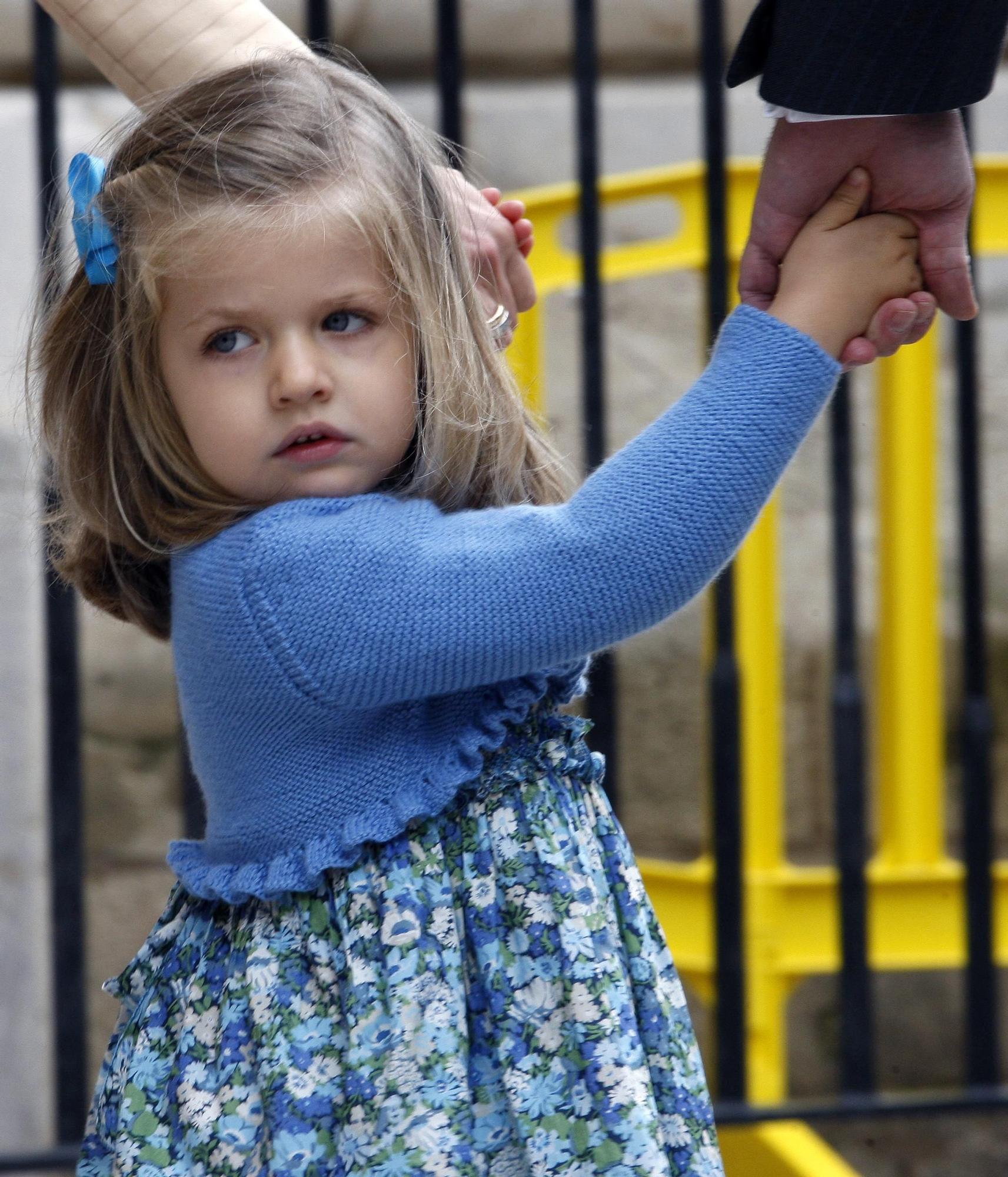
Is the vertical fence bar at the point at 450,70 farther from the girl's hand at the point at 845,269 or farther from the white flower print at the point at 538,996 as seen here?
the white flower print at the point at 538,996

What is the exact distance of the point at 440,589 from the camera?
3.10ft

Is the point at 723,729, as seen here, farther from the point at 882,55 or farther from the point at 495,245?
the point at 882,55

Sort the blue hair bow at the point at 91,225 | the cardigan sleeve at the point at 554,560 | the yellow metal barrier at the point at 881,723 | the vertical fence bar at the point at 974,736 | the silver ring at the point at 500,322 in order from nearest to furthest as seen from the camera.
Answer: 1. the cardigan sleeve at the point at 554,560
2. the blue hair bow at the point at 91,225
3. the silver ring at the point at 500,322
4. the vertical fence bar at the point at 974,736
5. the yellow metal barrier at the point at 881,723

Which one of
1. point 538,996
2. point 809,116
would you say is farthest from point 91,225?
point 538,996

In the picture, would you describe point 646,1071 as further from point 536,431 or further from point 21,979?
point 21,979

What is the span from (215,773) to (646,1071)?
1.12ft

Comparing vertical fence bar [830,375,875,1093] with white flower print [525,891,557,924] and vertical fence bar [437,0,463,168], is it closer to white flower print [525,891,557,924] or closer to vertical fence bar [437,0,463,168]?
vertical fence bar [437,0,463,168]

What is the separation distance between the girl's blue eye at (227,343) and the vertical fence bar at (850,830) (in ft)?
3.56

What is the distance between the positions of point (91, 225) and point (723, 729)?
108 cm

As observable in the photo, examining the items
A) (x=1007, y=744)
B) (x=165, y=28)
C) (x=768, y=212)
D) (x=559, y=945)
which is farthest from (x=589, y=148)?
(x=1007, y=744)

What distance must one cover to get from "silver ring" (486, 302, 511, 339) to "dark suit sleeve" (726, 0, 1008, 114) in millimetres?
244

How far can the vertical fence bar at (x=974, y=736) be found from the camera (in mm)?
1908

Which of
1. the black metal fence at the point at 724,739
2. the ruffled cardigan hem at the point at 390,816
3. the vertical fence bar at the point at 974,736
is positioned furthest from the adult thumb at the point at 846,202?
the vertical fence bar at the point at 974,736

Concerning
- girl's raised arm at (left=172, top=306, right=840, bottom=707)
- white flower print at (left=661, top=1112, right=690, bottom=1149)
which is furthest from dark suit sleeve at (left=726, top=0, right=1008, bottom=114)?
white flower print at (left=661, top=1112, right=690, bottom=1149)
